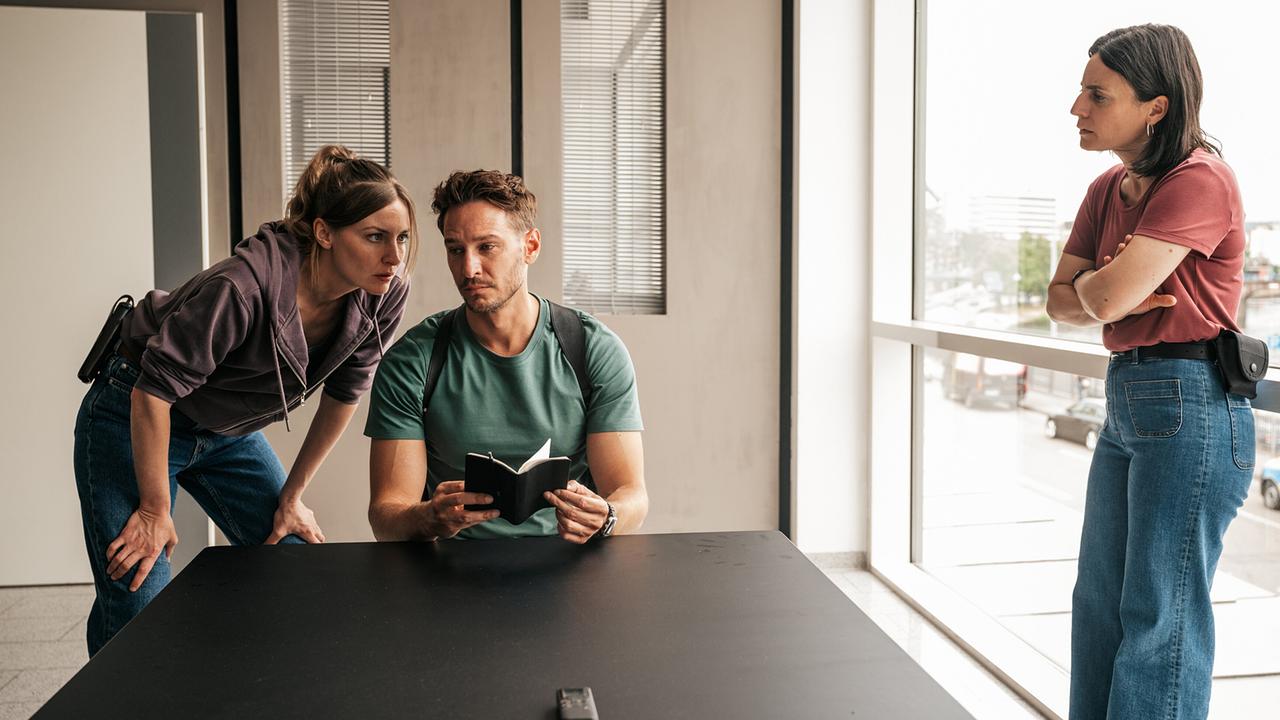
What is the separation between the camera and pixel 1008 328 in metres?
3.21

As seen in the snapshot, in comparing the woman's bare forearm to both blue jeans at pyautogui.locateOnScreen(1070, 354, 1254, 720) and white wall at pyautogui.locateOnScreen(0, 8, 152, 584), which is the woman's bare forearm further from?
white wall at pyautogui.locateOnScreen(0, 8, 152, 584)

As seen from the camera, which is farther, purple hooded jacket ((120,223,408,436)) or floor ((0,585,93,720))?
floor ((0,585,93,720))

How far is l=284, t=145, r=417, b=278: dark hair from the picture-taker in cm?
196

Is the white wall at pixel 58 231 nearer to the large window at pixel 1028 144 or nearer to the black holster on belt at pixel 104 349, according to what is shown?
the black holster on belt at pixel 104 349

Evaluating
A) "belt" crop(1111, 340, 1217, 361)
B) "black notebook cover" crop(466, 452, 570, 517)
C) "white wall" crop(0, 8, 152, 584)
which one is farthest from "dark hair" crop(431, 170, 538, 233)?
"white wall" crop(0, 8, 152, 584)

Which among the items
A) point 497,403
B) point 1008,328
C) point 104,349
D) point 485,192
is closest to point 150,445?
point 104,349

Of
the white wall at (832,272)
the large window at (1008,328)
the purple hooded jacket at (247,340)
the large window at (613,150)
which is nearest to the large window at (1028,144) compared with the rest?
the large window at (1008,328)

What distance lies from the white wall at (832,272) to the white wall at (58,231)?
253 centimetres

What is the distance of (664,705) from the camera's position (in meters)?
1.03

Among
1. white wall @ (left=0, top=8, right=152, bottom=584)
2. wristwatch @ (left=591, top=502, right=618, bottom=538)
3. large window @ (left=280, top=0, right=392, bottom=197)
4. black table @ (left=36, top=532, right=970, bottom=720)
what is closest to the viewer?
black table @ (left=36, top=532, right=970, bottom=720)

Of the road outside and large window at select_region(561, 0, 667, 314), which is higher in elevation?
large window at select_region(561, 0, 667, 314)

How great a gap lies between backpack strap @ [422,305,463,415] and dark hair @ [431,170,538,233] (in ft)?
0.68

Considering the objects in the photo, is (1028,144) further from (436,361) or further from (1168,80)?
(436,361)

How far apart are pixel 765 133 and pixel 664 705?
3.22 meters
